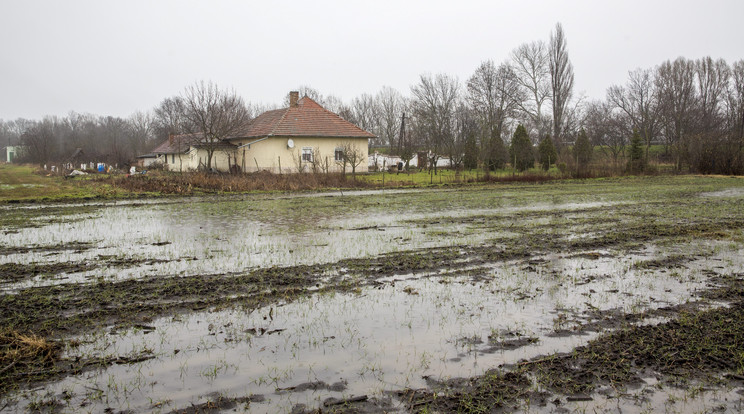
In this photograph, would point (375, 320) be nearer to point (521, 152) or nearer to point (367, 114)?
point (521, 152)

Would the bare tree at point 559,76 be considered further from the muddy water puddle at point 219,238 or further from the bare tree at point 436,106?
the muddy water puddle at point 219,238

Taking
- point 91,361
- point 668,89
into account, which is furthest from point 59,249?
point 668,89

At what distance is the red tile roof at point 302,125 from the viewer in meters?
37.4

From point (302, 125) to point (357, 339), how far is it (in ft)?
113

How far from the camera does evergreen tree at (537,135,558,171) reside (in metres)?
44.0

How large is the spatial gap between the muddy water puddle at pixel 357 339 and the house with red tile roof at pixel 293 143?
2841cm

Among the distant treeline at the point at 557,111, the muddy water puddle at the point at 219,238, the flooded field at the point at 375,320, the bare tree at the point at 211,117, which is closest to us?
the flooded field at the point at 375,320

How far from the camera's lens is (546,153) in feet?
145

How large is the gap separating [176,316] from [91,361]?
4.25 feet

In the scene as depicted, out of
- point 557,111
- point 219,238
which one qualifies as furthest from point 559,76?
point 219,238

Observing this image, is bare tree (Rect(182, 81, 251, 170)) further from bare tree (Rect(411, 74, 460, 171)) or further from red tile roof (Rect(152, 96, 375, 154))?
bare tree (Rect(411, 74, 460, 171))

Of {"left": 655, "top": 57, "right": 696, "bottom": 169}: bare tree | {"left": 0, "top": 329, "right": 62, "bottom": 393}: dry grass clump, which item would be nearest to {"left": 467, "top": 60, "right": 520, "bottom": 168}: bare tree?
{"left": 655, "top": 57, "right": 696, "bottom": 169}: bare tree

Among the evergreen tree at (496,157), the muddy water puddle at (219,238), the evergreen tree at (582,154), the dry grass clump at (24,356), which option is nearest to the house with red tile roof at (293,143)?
the evergreen tree at (496,157)

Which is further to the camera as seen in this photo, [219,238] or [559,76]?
[559,76]
